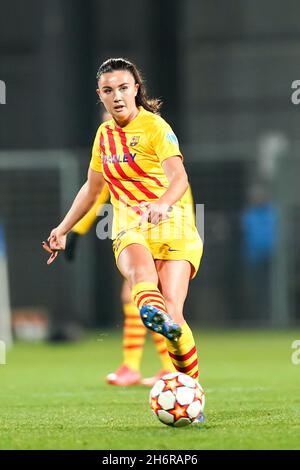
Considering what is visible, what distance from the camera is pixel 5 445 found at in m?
5.45

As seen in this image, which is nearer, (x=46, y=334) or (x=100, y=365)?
(x=100, y=365)

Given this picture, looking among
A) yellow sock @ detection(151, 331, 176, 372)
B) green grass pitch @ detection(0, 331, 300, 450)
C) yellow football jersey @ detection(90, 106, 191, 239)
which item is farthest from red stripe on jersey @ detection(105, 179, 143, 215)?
yellow sock @ detection(151, 331, 176, 372)

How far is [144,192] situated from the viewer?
6637mm

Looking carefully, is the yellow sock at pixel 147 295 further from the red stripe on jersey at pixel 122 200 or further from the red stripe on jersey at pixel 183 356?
the red stripe on jersey at pixel 122 200

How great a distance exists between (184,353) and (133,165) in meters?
1.06

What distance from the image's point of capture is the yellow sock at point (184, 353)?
251 inches

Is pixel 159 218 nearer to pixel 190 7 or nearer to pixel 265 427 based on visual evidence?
pixel 265 427

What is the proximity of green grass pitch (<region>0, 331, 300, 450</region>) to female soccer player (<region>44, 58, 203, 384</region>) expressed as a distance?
0.57 m

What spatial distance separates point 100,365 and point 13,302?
14.4 ft

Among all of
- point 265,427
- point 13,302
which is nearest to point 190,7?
point 13,302

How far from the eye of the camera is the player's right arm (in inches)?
270

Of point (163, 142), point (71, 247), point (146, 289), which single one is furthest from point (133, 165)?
point (71, 247)

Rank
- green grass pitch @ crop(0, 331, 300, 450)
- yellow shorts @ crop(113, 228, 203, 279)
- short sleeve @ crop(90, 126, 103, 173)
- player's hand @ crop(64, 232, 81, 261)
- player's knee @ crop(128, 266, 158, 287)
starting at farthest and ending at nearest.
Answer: player's hand @ crop(64, 232, 81, 261), short sleeve @ crop(90, 126, 103, 173), yellow shorts @ crop(113, 228, 203, 279), player's knee @ crop(128, 266, 158, 287), green grass pitch @ crop(0, 331, 300, 450)

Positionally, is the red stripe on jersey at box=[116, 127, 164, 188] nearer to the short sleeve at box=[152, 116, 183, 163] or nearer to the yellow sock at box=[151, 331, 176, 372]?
the short sleeve at box=[152, 116, 183, 163]
